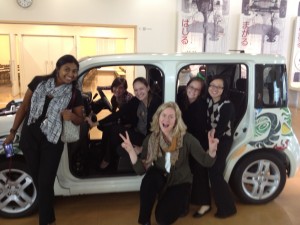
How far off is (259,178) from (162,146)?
3.35ft

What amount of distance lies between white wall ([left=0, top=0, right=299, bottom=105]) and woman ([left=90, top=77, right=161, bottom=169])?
13.9ft

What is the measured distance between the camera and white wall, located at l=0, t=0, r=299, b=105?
6.15 m

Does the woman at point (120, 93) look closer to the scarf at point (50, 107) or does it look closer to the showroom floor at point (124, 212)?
the showroom floor at point (124, 212)

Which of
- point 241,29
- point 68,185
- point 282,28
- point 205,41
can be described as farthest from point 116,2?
point 68,185

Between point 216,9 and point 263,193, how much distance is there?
5075 mm

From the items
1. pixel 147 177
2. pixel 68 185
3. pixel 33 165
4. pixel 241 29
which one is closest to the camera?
pixel 33 165

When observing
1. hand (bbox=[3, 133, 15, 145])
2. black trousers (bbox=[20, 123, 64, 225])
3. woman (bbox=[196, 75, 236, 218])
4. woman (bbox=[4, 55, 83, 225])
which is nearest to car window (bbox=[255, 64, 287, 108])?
woman (bbox=[196, 75, 236, 218])

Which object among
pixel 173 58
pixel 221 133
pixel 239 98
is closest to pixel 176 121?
pixel 221 133

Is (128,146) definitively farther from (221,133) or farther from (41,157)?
(221,133)

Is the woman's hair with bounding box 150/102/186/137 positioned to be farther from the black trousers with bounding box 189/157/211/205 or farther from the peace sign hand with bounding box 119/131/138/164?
the black trousers with bounding box 189/157/211/205

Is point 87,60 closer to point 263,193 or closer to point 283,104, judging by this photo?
point 283,104

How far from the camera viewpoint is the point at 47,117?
1938mm

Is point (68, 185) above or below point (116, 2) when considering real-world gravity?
below

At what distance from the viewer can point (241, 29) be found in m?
6.88
